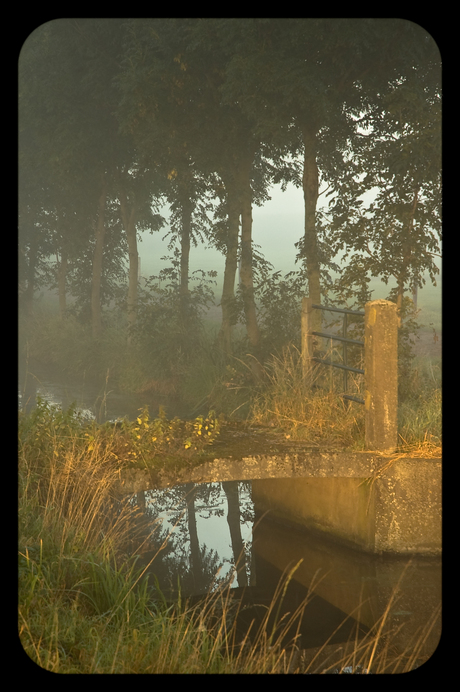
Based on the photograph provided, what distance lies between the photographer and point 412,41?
1034cm

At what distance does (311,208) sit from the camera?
12.2m

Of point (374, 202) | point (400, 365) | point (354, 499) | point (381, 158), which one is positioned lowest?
point (354, 499)

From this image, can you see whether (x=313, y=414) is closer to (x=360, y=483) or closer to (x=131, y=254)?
(x=360, y=483)

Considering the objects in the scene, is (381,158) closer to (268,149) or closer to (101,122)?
(268,149)

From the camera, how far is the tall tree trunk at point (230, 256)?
1348 centimetres

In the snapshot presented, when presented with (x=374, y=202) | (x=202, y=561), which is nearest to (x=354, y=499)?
(x=202, y=561)

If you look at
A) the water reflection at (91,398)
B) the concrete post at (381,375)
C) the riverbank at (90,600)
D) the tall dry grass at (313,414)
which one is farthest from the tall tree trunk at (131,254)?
the concrete post at (381,375)

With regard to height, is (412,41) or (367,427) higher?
(412,41)

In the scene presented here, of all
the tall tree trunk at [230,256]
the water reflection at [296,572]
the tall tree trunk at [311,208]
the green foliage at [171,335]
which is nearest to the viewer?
the water reflection at [296,572]

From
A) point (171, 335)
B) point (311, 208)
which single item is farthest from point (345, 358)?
point (171, 335)

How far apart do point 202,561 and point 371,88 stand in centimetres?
805

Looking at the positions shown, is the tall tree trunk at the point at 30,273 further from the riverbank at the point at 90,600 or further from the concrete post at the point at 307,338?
the riverbank at the point at 90,600

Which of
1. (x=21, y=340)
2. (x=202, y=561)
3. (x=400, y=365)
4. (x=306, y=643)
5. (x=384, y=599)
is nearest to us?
(x=306, y=643)

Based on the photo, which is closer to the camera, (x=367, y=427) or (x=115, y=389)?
(x=367, y=427)
